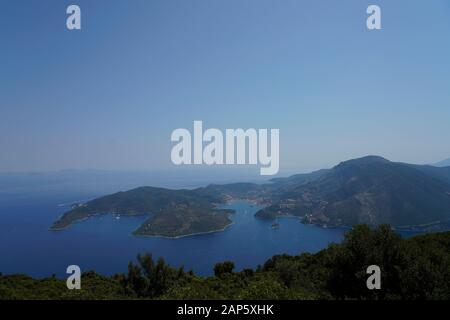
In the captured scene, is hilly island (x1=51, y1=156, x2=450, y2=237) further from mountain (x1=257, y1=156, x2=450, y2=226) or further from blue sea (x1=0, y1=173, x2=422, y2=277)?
blue sea (x1=0, y1=173, x2=422, y2=277)

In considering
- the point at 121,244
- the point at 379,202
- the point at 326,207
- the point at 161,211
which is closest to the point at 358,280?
the point at 121,244

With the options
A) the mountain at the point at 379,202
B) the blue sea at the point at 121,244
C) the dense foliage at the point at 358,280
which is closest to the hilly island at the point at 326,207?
the mountain at the point at 379,202

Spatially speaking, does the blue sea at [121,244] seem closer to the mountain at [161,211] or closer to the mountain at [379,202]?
the mountain at [161,211]

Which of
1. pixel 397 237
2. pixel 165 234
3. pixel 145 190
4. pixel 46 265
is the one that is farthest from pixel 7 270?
pixel 397 237

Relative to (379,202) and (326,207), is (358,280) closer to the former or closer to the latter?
(326,207)
